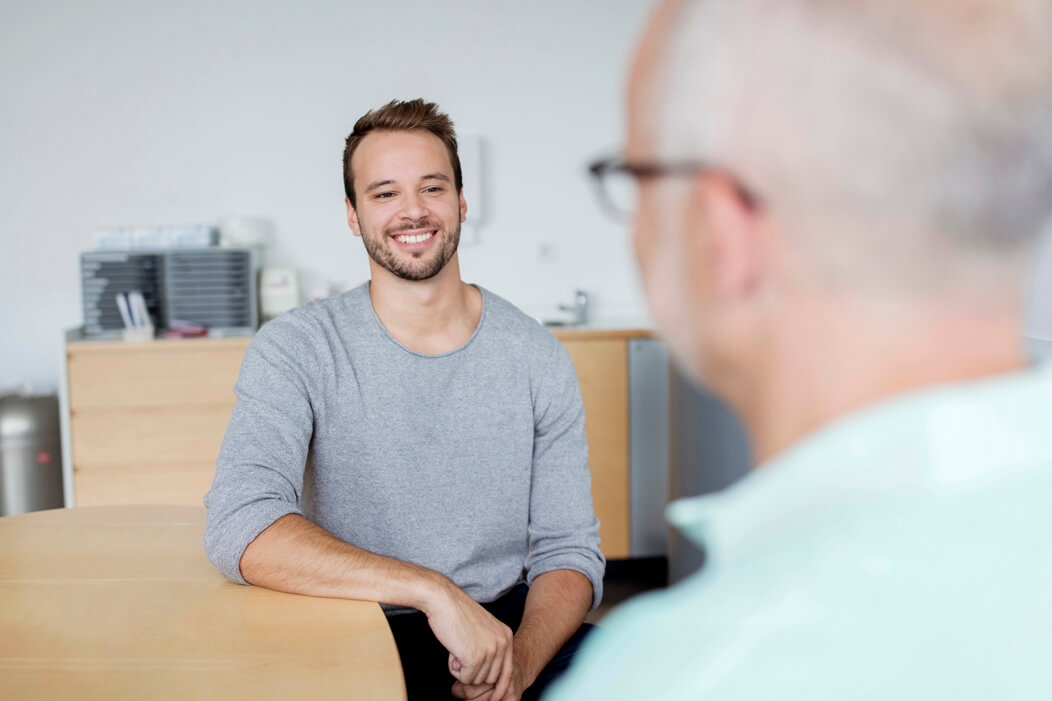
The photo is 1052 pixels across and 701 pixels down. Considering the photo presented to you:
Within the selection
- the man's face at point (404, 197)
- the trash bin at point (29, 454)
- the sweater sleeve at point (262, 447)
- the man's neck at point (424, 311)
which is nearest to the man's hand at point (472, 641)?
the sweater sleeve at point (262, 447)

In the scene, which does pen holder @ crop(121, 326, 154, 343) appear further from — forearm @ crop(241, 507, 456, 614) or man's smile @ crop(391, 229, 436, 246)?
forearm @ crop(241, 507, 456, 614)

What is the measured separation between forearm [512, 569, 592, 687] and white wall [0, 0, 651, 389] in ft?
6.46

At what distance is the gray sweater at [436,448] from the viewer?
147 centimetres

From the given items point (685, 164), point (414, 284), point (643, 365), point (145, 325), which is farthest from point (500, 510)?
point (145, 325)

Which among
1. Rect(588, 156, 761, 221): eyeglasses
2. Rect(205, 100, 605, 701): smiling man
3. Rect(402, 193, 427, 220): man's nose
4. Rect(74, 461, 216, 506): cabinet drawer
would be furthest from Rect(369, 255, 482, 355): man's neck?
Rect(74, 461, 216, 506): cabinet drawer

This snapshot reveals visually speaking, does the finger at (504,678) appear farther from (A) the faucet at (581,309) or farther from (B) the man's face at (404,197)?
(A) the faucet at (581,309)

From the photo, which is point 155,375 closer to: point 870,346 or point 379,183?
point 379,183

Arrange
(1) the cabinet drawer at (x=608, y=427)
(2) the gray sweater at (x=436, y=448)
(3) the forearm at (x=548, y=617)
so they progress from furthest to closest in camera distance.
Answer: (1) the cabinet drawer at (x=608, y=427) < (2) the gray sweater at (x=436, y=448) < (3) the forearm at (x=548, y=617)

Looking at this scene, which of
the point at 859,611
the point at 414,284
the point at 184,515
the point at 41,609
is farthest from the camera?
the point at 414,284

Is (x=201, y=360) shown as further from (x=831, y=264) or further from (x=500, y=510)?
(x=831, y=264)

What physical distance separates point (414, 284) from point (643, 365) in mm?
1580

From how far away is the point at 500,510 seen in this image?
151 cm

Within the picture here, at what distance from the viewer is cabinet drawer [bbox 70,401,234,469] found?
2.81 metres

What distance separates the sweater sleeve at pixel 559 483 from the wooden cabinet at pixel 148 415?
62.7 inches
